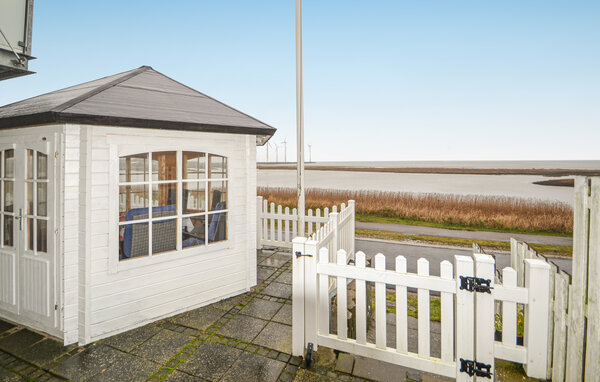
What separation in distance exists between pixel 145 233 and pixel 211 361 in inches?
75.6

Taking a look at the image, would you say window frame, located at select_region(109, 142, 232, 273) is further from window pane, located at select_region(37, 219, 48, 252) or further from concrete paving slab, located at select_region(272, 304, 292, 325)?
concrete paving slab, located at select_region(272, 304, 292, 325)

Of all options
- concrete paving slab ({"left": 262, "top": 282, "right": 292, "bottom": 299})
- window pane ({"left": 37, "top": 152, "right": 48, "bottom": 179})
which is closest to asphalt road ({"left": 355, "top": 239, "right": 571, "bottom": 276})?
concrete paving slab ({"left": 262, "top": 282, "right": 292, "bottom": 299})

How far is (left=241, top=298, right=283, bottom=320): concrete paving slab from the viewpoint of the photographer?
3996 mm

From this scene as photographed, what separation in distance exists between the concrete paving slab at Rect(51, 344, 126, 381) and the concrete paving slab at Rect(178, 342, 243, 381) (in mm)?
845

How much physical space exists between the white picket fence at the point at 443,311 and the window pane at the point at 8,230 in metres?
4.03

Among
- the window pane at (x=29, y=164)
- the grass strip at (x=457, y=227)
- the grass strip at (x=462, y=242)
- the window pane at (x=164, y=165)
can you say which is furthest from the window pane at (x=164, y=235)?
the grass strip at (x=457, y=227)

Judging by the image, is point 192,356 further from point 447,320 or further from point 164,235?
point 447,320

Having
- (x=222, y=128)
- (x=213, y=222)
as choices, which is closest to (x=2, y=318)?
(x=213, y=222)

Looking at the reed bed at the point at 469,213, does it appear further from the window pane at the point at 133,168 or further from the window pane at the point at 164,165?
the window pane at the point at 133,168

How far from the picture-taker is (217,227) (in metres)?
4.51

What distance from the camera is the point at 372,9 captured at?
35.8 ft

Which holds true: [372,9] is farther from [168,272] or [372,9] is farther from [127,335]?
[127,335]

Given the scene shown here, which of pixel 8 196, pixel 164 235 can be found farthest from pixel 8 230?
pixel 164 235

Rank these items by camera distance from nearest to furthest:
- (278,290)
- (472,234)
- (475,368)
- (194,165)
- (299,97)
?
(475,368)
(194,165)
(278,290)
(299,97)
(472,234)
